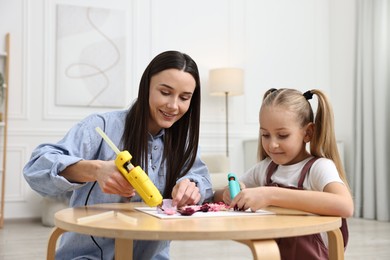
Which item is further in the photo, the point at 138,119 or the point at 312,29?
the point at 312,29

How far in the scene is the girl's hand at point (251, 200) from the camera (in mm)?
1158

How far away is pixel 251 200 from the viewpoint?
1.16 m

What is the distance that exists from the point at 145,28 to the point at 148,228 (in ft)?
13.9

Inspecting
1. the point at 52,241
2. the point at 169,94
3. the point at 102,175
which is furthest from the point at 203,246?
the point at 102,175

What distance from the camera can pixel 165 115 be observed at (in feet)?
4.66

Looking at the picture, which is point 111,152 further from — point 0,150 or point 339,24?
point 339,24

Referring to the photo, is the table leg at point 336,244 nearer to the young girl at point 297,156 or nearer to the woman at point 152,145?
the young girl at point 297,156

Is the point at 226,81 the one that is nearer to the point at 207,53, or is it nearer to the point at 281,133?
the point at 207,53

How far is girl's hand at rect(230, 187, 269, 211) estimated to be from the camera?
1158 mm

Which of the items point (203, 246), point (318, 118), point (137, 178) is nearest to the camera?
point (137, 178)

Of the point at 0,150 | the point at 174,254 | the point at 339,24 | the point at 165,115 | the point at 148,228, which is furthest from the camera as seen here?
the point at 339,24

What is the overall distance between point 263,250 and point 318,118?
718 mm

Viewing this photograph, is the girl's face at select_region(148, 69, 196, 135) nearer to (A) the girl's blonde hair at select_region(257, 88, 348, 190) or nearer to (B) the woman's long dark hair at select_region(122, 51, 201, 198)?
(B) the woman's long dark hair at select_region(122, 51, 201, 198)

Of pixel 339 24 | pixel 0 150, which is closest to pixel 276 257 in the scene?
pixel 0 150
